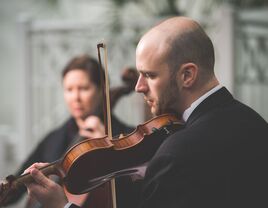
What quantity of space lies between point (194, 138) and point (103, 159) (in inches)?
15.5

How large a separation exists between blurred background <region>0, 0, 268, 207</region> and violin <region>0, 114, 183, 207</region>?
10.5ft

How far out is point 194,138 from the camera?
169 cm

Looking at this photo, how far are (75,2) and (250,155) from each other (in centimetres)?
627

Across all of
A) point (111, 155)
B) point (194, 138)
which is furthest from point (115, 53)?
point (194, 138)

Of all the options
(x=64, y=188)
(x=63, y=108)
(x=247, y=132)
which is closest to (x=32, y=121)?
(x=63, y=108)

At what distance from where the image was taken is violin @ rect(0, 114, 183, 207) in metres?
1.91

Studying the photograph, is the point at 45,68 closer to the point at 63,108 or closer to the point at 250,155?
the point at 63,108

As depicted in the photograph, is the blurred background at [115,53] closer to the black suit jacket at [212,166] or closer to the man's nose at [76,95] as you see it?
the man's nose at [76,95]

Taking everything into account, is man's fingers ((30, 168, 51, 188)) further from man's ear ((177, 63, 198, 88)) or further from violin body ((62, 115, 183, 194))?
man's ear ((177, 63, 198, 88))

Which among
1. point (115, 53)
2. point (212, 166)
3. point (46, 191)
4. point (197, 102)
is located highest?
point (115, 53)

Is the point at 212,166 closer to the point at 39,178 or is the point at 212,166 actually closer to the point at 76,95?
the point at 39,178

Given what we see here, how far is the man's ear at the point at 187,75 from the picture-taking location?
1.84 m

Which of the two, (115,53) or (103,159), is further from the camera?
(115,53)

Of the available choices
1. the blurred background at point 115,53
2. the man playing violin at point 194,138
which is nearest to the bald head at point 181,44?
the man playing violin at point 194,138
